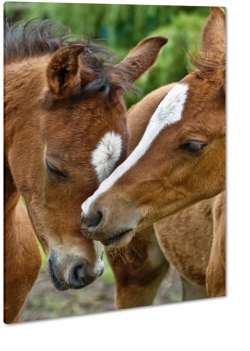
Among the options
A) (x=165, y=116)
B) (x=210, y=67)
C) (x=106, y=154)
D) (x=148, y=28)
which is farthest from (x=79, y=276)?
(x=148, y=28)

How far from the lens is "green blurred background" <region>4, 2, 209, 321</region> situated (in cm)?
285

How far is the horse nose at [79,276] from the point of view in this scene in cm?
255

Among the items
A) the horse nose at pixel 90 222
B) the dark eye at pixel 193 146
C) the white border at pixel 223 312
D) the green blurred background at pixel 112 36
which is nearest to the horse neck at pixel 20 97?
the green blurred background at pixel 112 36

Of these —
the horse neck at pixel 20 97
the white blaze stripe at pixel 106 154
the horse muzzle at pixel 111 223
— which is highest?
the horse neck at pixel 20 97

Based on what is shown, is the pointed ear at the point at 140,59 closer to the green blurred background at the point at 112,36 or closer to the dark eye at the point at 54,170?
the green blurred background at the point at 112,36

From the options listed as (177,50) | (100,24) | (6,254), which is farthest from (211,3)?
(6,254)

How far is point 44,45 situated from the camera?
264 cm

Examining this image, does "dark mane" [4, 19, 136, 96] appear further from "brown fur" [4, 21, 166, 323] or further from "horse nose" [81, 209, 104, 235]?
"horse nose" [81, 209, 104, 235]

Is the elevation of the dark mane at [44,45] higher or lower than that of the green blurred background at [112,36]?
higher

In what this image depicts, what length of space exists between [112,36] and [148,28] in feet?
0.60

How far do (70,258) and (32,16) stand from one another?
1.06 metres

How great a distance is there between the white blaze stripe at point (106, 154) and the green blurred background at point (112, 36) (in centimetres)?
31

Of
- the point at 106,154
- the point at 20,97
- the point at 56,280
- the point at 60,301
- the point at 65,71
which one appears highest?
the point at 65,71

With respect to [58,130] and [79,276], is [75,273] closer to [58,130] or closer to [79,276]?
[79,276]
